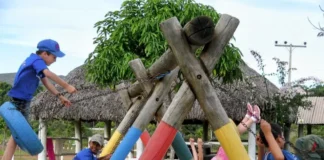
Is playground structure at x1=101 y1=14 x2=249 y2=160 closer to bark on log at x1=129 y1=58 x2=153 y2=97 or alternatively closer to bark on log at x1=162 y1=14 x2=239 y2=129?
bark on log at x1=162 y1=14 x2=239 y2=129

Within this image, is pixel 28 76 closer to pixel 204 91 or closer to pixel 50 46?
pixel 50 46

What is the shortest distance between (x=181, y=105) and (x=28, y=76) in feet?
4.89

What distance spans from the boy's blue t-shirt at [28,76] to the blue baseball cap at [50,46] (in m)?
0.10

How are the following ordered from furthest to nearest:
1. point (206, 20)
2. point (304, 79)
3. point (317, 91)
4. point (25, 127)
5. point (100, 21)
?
point (100, 21), point (317, 91), point (304, 79), point (25, 127), point (206, 20)

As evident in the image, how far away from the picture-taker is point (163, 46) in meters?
11.9

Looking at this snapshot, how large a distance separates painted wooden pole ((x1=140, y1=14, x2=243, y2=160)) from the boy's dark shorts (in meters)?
1.27

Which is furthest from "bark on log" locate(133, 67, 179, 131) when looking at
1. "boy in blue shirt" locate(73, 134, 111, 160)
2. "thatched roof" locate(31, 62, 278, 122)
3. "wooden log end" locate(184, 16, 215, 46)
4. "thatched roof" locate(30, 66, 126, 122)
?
"thatched roof" locate(30, 66, 126, 122)

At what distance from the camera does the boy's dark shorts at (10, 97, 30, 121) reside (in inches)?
232

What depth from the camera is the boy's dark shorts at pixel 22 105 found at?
5.89m

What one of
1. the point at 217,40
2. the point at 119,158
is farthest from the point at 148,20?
the point at 217,40

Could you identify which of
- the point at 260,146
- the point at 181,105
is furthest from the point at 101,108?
the point at 181,105

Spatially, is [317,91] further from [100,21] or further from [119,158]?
[100,21]

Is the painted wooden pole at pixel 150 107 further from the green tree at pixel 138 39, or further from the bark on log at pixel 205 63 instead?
the green tree at pixel 138 39

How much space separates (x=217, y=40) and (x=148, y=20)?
261 inches
